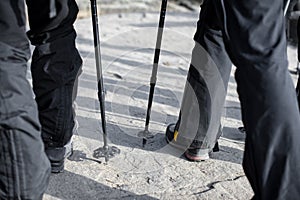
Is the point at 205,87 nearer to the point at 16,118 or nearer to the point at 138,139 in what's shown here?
the point at 138,139

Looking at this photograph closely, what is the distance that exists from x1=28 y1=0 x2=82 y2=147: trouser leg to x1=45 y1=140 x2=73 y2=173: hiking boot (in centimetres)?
3

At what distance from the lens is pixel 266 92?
1760mm

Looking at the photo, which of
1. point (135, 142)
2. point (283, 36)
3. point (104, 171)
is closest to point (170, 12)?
point (135, 142)

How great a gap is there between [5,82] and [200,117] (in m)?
1.14

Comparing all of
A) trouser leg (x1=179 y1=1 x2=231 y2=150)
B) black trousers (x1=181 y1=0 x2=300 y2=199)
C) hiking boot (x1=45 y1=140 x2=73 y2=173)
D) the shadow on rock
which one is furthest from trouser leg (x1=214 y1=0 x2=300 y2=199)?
hiking boot (x1=45 y1=140 x2=73 y2=173)

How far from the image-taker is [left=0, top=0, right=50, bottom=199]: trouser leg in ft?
5.62

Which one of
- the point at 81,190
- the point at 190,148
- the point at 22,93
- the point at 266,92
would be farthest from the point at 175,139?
the point at 22,93

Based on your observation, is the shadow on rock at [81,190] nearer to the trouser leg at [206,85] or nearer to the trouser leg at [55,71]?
the trouser leg at [55,71]

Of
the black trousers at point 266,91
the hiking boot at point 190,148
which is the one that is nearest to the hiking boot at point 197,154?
the hiking boot at point 190,148

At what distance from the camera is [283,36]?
1.75 m

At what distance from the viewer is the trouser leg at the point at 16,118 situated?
1713 mm

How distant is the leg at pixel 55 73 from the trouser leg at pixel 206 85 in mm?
582

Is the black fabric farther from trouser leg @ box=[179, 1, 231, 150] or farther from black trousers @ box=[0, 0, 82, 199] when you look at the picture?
trouser leg @ box=[179, 1, 231, 150]

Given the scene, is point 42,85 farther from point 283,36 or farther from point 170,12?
point 170,12
